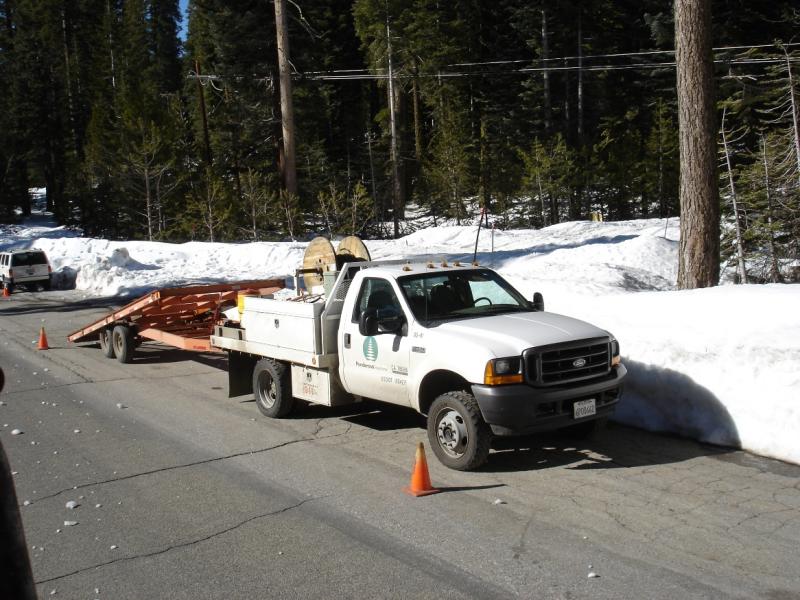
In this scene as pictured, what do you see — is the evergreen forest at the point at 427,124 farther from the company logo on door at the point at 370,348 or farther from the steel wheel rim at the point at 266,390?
the company logo on door at the point at 370,348

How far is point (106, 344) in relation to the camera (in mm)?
14102

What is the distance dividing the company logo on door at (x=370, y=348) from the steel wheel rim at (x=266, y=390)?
1.92 metres

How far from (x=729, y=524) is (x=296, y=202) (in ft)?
92.9

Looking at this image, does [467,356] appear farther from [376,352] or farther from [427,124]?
[427,124]

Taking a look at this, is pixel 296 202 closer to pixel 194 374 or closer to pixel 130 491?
pixel 194 374

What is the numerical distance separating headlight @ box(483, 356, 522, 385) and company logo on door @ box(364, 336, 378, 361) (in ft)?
5.16

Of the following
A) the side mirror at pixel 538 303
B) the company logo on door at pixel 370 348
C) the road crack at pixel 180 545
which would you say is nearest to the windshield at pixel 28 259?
the company logo on door at pixel 370 348

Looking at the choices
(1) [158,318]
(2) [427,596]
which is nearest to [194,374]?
(1) [158,318]

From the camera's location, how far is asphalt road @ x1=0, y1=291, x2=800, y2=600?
491cm

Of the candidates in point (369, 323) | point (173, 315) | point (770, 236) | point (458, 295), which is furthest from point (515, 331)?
point (770, 236)

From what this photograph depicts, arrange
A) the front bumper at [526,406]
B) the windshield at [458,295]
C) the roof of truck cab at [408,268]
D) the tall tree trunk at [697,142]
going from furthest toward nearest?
the tall tree trunk at [697,142] → the roof of truck cab at [408,268] → the windshield at [458,295] → the front bumper at [526,406]

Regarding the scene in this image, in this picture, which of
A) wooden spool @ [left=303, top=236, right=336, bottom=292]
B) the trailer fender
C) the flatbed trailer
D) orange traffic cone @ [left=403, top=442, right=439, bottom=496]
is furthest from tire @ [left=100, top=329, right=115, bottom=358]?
orange traffic cone @ [left=403, top=442, right=439, bottom=496]

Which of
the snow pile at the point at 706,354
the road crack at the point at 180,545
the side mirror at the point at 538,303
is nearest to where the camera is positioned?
the road crack at the point at 180,545

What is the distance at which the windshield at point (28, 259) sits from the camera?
27.4 meters
